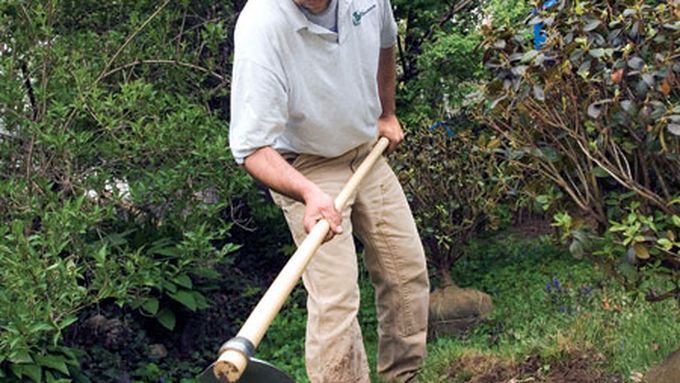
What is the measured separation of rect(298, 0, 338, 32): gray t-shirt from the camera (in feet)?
13.2

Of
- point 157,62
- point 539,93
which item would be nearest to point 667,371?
point 539,93

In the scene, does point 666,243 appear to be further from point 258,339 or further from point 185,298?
point 185,298

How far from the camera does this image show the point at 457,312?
A: 5875mm

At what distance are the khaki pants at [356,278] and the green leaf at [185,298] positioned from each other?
1.31 m

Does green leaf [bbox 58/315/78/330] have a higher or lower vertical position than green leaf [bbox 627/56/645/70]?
lower

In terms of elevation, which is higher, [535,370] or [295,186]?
[295,186]

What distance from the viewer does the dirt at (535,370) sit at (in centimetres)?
421

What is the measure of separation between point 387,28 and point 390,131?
1.53ft

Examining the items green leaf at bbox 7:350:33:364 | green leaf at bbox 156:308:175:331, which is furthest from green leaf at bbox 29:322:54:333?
green leaf at bbox 156:308:175:331

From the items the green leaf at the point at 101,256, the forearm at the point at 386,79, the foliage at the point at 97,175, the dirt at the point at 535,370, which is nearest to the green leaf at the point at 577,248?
the dirt at the point at 535,370

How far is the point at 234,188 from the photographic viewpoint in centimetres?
552

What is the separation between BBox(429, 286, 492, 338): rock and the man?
1.22 m

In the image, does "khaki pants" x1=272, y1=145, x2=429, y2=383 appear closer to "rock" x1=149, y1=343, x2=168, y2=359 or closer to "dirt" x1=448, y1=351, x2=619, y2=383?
"dirt" x1=448, y1=351, x2=619, y2=383

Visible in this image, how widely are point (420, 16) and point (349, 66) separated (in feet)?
9.29
